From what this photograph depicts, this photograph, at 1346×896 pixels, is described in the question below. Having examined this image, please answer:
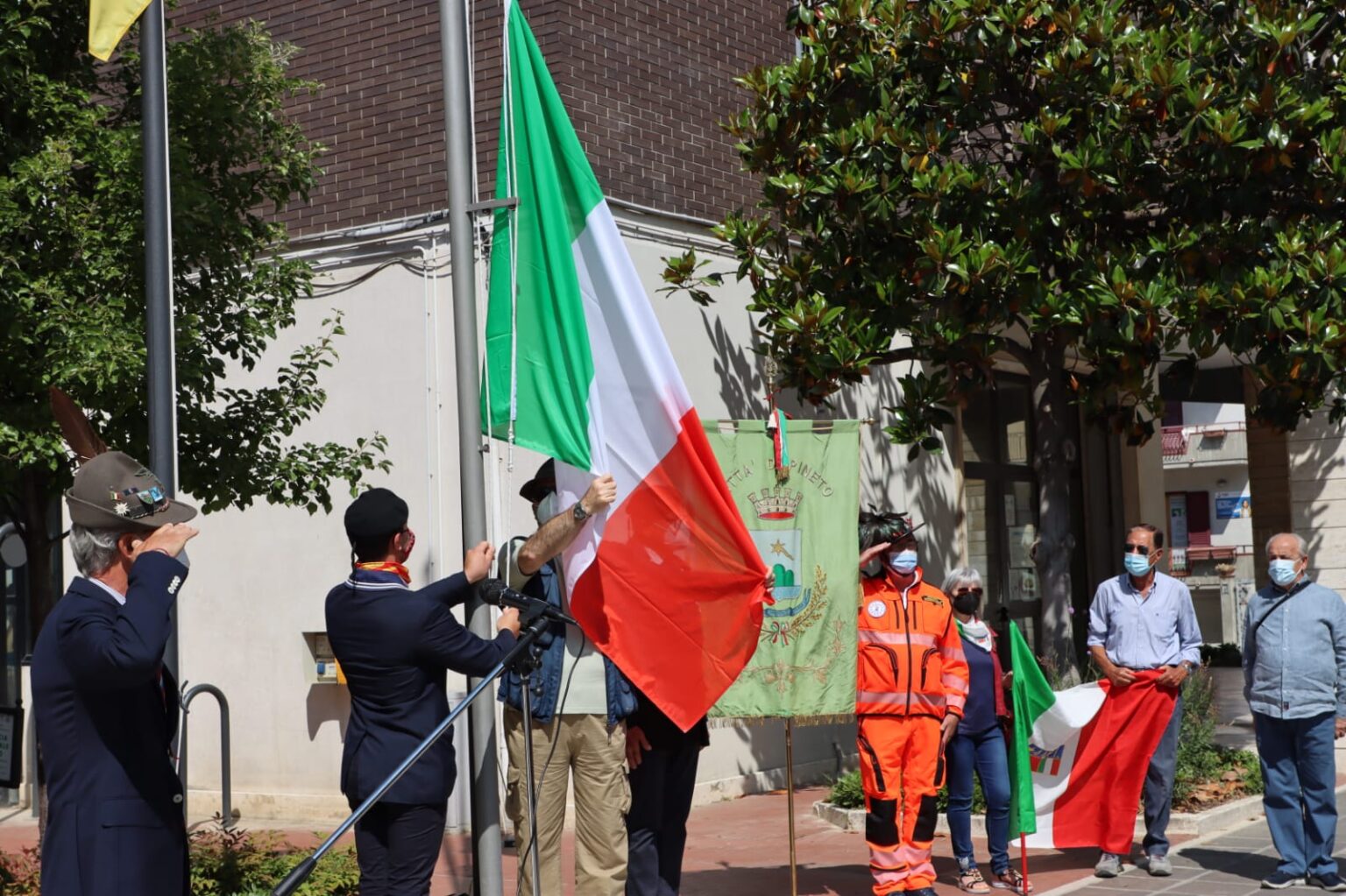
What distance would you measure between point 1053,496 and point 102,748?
9.63m

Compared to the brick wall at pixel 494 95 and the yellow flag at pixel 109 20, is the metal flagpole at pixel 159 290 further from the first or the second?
the brick wall at pixel 494 95

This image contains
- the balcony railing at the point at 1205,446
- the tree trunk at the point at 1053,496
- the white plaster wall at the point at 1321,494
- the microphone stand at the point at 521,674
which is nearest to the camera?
the microphone stand at the point at 521,674

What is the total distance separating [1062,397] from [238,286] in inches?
268

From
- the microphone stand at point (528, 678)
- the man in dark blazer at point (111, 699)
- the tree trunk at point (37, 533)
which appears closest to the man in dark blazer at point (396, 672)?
the microphone stand at point (528, 678)

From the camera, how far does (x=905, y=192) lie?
11523mm

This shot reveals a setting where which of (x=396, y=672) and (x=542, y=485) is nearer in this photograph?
(x=396, y=672)

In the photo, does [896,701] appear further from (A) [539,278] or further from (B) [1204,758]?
(B) [1204,758]

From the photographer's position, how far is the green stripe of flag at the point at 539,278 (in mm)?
6230

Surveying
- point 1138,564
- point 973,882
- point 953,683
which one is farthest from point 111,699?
point 1138,564

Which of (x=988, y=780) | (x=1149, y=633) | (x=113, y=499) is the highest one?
(x=113, y=499)

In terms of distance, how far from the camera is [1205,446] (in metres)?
58.1

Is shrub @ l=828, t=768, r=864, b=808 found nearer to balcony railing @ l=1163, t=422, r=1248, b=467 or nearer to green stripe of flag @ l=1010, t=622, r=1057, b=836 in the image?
green stripe of flag @ l=1010, t=622, r=1057, b=836

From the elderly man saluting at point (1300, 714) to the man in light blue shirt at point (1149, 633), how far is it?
48 centimetres

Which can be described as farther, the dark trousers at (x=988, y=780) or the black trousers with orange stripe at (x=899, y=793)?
the dark trousers at (x=988, y=780)
